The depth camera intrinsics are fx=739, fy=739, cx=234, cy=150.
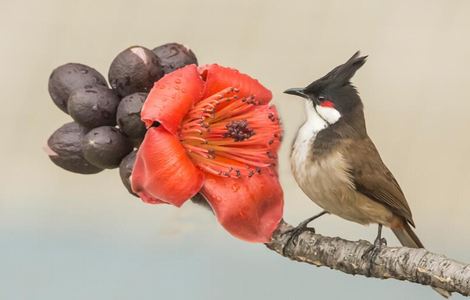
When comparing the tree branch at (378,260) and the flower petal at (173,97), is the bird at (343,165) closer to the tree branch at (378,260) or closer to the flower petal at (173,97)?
the tree branch at (378,260)

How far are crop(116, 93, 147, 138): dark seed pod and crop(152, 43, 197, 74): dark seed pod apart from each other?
5cm

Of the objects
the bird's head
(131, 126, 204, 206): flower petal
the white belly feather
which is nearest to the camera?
(131, 126, 204, 206): flower petal

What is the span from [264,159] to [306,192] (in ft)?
0.78

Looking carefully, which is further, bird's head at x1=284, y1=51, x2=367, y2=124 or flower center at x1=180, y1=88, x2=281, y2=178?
bird's head at x1=284, y1=51, x2=367, y2=124

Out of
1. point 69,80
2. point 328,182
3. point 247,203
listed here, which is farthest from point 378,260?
point 69,80

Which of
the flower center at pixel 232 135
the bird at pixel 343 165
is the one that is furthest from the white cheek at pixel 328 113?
the flower center at pixel 232 135

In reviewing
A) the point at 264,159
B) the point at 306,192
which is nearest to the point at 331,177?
the point at 306,192

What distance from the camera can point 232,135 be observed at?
0.82m

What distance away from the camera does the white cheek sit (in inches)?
38.0

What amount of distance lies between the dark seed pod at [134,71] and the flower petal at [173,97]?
0.09 feet

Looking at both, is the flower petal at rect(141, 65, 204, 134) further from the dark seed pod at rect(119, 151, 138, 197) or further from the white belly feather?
the white belly feather

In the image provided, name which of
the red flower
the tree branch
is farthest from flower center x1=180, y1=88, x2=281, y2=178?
the tree branch

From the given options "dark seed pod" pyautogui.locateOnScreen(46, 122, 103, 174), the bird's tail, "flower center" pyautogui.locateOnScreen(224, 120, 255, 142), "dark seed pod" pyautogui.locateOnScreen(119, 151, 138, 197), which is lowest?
the bird's tail

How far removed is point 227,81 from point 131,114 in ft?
0.36
